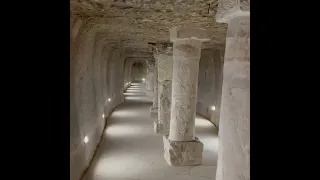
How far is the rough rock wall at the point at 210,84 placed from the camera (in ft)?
41.4

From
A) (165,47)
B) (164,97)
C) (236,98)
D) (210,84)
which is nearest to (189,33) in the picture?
(165,47)

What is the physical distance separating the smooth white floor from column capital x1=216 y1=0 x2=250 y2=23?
13.8ft

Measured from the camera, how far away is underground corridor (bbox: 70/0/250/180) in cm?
262

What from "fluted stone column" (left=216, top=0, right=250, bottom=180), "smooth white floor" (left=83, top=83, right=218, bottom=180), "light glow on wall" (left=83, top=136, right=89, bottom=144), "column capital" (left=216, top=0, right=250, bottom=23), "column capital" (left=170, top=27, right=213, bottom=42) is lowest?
"smooth white floor" (left=83, top=83, right=218, bottom=180)

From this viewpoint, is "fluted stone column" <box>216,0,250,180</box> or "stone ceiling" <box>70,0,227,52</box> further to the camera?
"stone ceiling" <box>70,0,227,52</box>

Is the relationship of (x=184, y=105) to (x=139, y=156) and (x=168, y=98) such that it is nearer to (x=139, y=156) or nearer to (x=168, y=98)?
(x=139, y=156)

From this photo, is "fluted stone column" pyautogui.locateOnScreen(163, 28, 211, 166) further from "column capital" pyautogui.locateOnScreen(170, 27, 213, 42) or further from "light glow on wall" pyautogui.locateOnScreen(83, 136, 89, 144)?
"light glow on wall" pyautogui.locateOnScreen(83, 136, 89, 144)

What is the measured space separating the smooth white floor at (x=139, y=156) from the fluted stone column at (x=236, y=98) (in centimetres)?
370

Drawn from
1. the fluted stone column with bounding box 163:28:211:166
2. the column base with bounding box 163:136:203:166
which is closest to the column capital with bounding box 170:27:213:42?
the fluted stone column with bounding box 163:28:211:166

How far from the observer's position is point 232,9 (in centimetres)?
268
